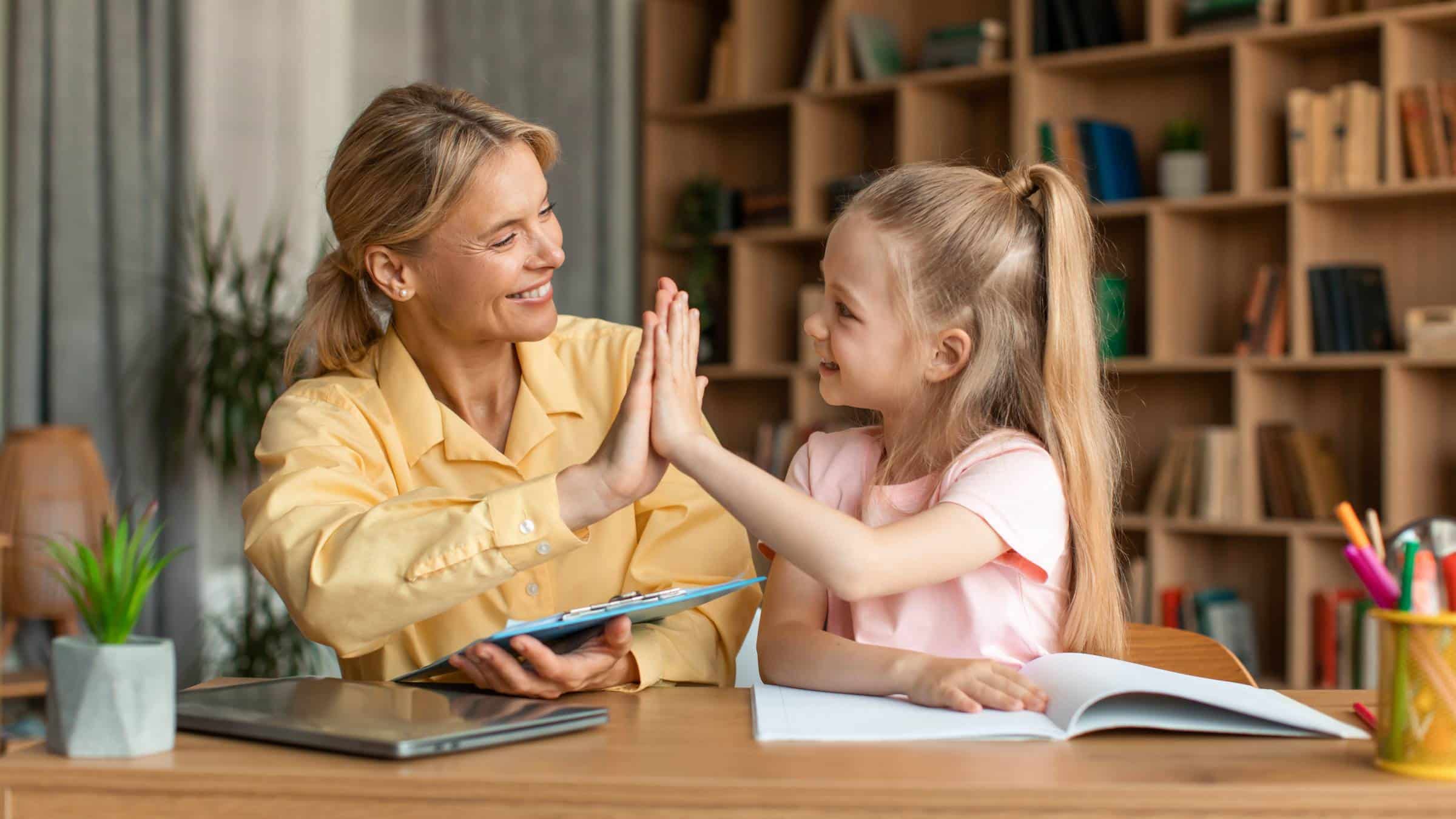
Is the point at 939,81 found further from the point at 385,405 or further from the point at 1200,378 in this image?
the point at 385,405

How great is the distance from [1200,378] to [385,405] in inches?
114

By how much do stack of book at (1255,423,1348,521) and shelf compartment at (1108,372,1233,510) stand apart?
0.28m

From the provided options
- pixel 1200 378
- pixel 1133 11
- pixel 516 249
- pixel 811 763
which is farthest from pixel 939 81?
pixel 811 763

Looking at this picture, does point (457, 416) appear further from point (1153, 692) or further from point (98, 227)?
point (98, 227)

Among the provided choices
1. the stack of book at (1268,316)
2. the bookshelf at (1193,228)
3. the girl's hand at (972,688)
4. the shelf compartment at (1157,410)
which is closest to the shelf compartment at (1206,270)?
the bookshelf at (1193,228)

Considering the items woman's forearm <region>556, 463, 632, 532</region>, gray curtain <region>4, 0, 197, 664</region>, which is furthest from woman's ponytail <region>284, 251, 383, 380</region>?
gray curtain <region>4, 0, 197, 664</region>

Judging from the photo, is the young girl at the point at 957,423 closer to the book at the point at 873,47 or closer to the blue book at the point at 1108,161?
the blue book at the point at 1108,161

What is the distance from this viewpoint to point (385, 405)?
1505mm

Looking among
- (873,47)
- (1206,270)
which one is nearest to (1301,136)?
(1206,270)

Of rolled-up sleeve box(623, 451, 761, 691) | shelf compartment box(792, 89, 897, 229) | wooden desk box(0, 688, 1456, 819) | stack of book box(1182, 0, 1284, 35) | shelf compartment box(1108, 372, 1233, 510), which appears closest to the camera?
wooden desk box(0, 688, 1456, 819)

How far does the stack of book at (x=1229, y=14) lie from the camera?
135 inches

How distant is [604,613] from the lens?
104 centimetres

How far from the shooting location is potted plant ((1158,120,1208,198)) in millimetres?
3664

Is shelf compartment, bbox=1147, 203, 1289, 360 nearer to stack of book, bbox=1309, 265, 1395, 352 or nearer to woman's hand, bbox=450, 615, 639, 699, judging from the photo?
stack of book, bbox=1309, 265, 1395, 352
